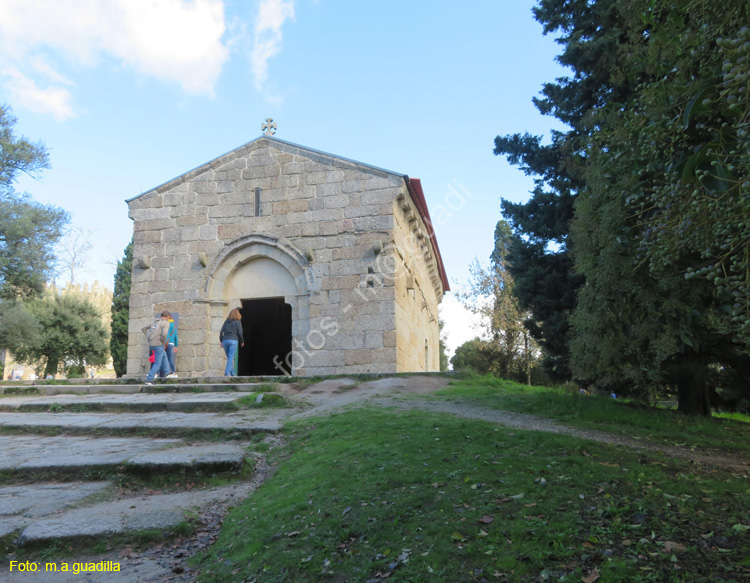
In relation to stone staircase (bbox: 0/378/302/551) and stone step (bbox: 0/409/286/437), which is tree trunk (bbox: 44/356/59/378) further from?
stone step (bbox: 0/409/286/437)

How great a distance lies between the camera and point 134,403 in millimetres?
8227

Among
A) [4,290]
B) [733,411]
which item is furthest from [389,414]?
[4,290]

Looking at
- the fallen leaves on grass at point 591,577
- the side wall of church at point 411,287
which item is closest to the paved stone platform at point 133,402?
the side wall of church at point 411,287

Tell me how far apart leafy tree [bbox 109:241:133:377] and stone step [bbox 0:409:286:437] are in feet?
37.1

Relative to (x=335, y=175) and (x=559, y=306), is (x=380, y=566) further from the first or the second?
(x=335, y=175)

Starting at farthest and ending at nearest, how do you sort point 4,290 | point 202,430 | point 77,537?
point 4,290
point 202,430
point 77,537

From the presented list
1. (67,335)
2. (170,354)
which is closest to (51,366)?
(67,335)

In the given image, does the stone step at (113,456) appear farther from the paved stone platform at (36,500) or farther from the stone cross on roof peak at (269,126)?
the stone cross on roof peak at (269,126)

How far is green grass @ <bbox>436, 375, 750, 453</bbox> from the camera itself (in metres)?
6.01

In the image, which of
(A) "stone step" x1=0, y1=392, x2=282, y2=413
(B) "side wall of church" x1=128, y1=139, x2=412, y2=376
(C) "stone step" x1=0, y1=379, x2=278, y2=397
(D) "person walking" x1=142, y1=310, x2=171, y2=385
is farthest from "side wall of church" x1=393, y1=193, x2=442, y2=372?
(D) "person walking" x1=142, y1=310, x2=171, y2=385

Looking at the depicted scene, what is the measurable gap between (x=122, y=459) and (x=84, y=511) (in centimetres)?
99

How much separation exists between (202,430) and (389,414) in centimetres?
229

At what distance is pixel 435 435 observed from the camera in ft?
18.1

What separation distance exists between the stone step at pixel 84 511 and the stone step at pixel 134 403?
114 inches
